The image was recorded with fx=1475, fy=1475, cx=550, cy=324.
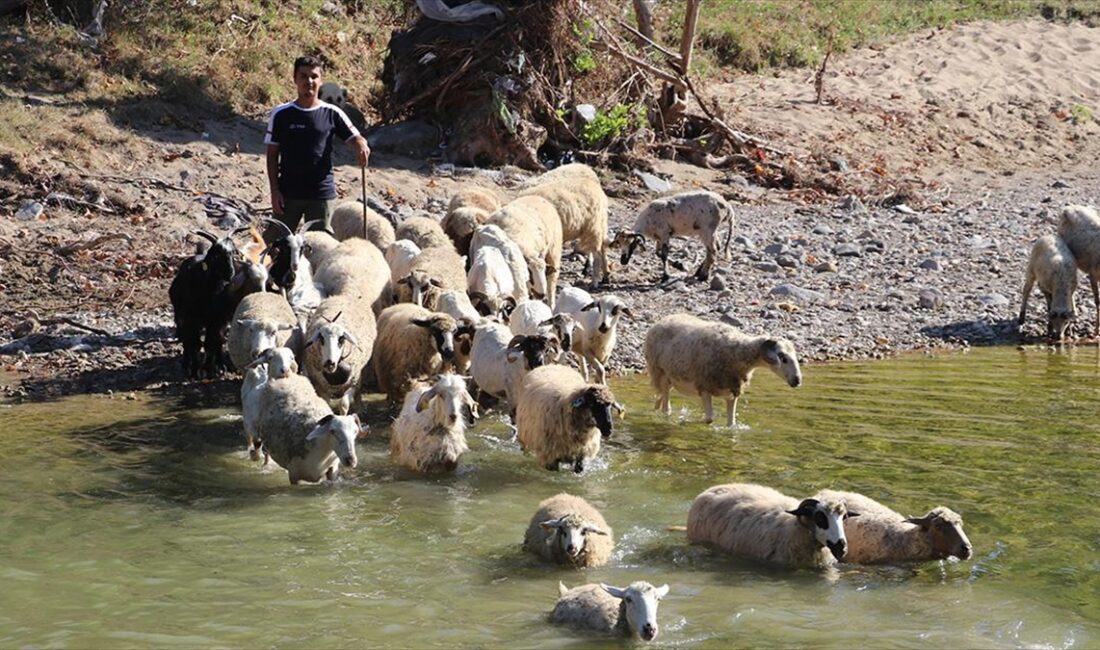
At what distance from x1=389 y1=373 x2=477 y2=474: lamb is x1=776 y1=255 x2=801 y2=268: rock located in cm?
746

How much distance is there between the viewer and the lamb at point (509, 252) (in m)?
13.6

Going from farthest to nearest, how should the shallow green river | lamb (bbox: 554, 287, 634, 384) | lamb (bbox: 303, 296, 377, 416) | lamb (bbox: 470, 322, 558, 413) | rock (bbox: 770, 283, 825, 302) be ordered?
rock (bbox: 770, 283, 825, 302)
lamb (bbox: 554, 287, 634, 384)
lamb (bbox: 470, 322, 558, 413)
lamb (bbox: 303, 296, 377, 416)
the shallow green river

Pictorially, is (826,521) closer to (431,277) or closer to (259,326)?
(259,326)

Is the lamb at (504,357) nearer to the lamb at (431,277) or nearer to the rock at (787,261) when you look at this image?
the lamb at (431,277)

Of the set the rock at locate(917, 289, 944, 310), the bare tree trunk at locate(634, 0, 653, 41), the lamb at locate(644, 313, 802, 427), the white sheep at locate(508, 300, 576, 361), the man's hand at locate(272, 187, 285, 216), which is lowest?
the lamb at locate(644, 313, 802, 427)

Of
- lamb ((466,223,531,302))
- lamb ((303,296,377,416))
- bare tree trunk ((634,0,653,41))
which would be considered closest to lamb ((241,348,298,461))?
lamb ((303,296,377,416))

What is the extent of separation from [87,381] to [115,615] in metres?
5.47

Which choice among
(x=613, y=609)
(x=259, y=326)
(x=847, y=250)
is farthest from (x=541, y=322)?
(x=847, y=250)

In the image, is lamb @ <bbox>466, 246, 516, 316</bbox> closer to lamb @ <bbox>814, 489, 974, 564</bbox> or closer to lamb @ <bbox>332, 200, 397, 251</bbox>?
lamb @ <bbox>332, 200, 397, 251</bbox>

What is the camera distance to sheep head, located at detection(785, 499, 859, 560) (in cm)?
792

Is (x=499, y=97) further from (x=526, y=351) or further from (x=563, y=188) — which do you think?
(x=526, y=351)

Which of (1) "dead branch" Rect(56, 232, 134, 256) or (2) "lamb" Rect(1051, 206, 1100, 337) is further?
(2) "lamb" Rect(1051, 206, 1100, 337)

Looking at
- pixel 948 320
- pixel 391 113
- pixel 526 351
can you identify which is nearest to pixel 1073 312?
pixel 948 320

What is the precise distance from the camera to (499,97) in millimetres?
19297
